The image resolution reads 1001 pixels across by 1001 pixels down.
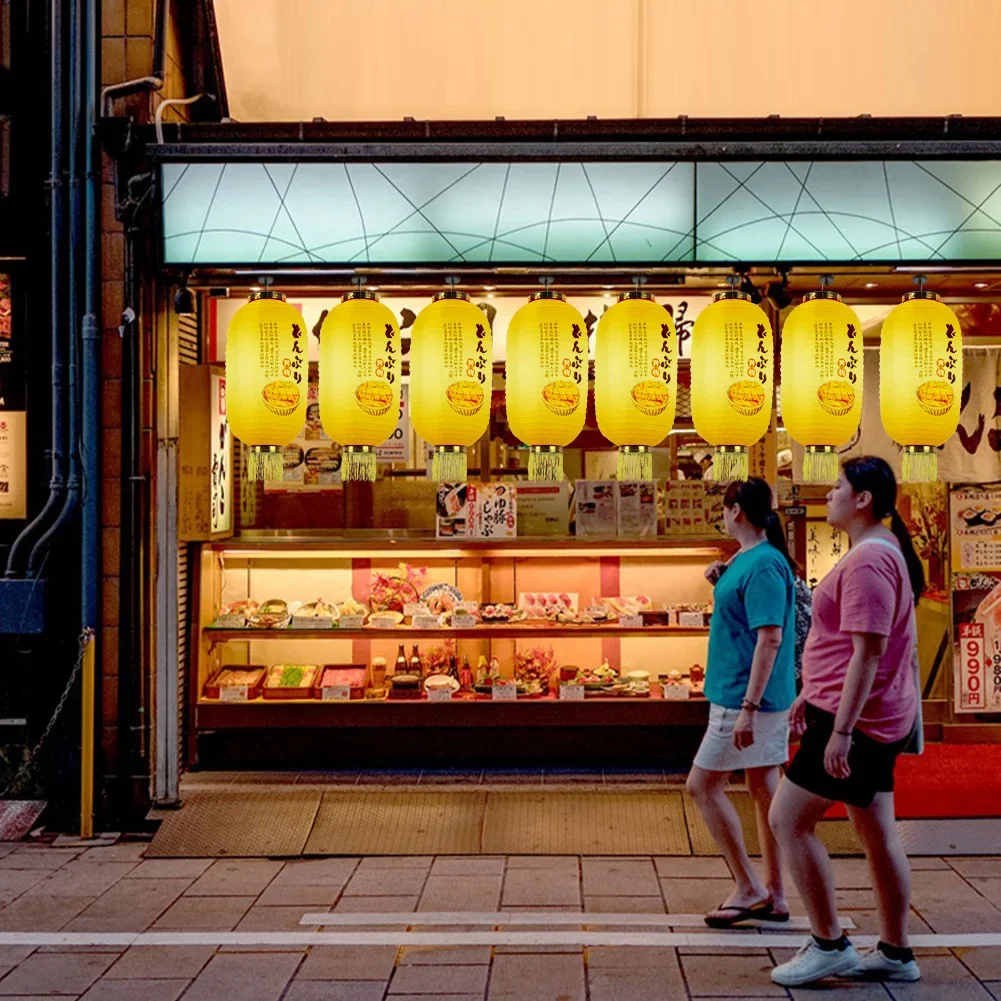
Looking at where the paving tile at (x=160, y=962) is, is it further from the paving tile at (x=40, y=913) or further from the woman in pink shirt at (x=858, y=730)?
the woman in pink shirt at (x=858, y=730)

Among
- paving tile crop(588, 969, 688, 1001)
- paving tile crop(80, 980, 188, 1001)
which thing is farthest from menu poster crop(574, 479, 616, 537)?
paving tile crop(80, 980, 188, 1001)

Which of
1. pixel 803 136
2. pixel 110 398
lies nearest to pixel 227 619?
pixel 110 398

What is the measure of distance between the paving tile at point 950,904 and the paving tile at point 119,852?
523 centimetres

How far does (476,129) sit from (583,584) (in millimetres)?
4026

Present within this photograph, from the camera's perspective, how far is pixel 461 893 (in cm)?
692

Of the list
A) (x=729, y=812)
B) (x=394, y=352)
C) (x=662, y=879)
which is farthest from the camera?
(x=394, y=352)

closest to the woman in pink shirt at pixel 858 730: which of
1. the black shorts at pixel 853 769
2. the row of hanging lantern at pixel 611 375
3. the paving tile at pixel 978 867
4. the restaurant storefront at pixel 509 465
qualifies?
the black shorts at pixel 853 769

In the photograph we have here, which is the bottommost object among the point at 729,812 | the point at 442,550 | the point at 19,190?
the point at 729,812

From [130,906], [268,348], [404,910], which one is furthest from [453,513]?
[130,906]

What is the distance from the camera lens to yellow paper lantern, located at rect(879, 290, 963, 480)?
24.7 feet

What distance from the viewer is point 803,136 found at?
7.90 metres

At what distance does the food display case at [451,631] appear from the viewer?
9180 millimetres

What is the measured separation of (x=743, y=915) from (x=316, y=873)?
2877 millimetres

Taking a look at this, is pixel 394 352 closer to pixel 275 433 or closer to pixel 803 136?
pixel 275 433
